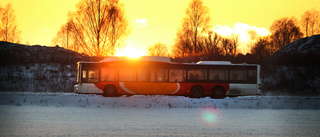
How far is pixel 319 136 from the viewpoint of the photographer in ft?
26.2

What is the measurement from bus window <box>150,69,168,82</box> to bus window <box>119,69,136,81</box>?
130 centimetres

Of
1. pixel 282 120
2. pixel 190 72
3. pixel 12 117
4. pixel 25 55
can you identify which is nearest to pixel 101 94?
pixel 190 72

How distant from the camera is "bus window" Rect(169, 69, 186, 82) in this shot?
21011 millimetres

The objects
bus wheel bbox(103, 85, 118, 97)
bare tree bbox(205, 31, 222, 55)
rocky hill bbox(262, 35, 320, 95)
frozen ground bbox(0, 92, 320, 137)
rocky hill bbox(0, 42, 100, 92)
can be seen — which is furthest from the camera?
bare tree bbox(205, 31, 222, 55)

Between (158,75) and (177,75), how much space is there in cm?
136

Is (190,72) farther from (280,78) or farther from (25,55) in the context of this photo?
(25,55)

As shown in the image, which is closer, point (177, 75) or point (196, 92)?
point (196, 92)

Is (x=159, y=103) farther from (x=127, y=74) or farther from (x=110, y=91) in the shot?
(x=110, y=91)

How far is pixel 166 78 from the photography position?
2100cm

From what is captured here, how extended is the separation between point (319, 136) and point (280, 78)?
23.6 meters

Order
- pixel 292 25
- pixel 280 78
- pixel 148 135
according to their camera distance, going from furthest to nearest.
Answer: pixel 292 25, pixel 280 78, pixel 148 135

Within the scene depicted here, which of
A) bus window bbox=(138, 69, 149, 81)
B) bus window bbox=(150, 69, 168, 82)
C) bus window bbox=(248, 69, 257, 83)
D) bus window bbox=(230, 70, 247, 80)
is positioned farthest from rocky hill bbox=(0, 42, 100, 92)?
bus window bbox=(248, 69, 257, 83)

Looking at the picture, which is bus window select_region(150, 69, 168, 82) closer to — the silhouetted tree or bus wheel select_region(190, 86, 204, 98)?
bus wheel select_region(190, 86, 204, 98)

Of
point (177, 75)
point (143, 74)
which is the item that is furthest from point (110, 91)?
point (177, 75)
